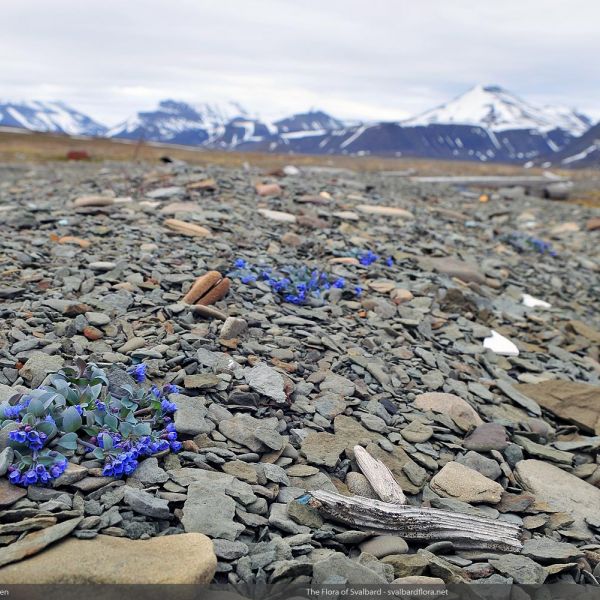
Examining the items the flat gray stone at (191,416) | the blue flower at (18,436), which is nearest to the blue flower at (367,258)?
the flat gray stone at (191,416)

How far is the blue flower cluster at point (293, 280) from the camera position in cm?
838

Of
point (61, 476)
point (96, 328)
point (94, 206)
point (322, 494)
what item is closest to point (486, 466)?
point (322, 494)

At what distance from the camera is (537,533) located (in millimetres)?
4906

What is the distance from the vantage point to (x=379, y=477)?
4922 millimetres

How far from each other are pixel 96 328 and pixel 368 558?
152 inches

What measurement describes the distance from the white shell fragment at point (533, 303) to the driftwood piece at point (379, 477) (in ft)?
24.3

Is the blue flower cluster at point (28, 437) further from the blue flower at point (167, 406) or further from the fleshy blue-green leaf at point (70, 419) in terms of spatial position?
the blue flower at point (167, 406)

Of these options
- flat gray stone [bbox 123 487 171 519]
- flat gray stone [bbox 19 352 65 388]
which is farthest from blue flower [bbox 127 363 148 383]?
flat gray stone [bbox 123 487 171 519]

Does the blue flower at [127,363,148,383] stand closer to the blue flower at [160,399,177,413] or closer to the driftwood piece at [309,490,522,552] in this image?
the blue flower at [160,399,177,413]

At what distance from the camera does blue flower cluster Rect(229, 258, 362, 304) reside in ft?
27.5

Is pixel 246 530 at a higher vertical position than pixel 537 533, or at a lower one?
higher

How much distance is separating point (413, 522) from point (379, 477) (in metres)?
0.58

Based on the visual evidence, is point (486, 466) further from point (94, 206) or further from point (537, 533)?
point (94, 206)

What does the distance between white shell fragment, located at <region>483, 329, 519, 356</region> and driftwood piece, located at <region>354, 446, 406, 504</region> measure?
426 cm
